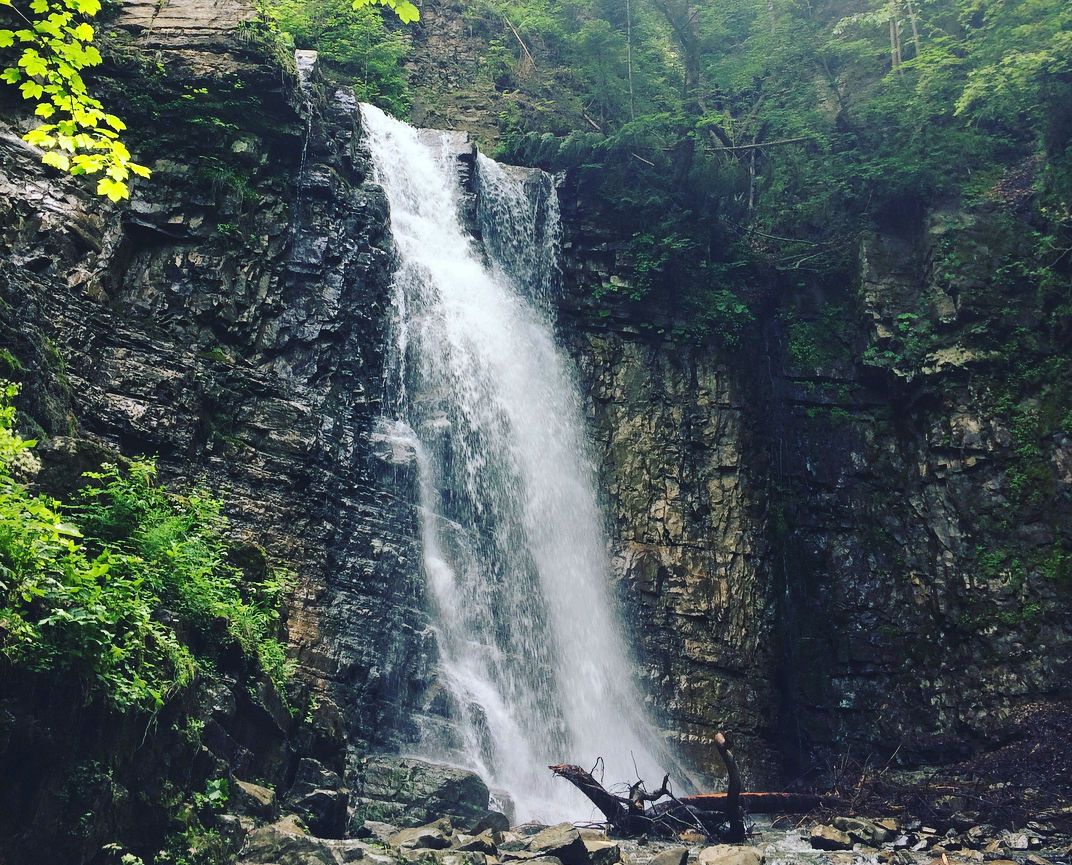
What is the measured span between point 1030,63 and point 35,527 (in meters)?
17.8

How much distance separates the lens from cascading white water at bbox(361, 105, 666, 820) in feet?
39.3

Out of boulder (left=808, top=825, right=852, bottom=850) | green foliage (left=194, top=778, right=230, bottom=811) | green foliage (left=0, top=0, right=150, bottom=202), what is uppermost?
green foliage (left=0, top=0, right=150, bottom=202)

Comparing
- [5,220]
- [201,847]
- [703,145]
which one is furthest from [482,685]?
[703,145]

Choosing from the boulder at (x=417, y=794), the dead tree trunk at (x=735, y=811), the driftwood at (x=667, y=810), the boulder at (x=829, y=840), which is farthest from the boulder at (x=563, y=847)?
the boulder at (x=829, y=840)

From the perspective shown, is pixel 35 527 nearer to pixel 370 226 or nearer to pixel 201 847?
pixel 201 847

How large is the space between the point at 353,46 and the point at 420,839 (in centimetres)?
1781

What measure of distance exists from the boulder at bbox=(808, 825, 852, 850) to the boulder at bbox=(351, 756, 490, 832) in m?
3.95

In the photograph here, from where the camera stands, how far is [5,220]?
32.9 feet

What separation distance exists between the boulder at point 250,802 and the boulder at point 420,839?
4.71 ft

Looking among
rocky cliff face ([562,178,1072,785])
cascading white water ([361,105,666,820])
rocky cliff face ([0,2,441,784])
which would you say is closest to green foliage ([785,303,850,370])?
rocky cliff face ([562,178,1072,785])

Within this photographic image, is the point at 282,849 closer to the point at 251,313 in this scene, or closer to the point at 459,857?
the point at 459,857

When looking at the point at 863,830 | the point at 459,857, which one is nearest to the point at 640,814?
the point at 863,830

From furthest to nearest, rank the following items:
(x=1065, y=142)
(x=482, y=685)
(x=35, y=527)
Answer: (x=1065, y=142) < (x=482, y=685) < (x=35, y=527)

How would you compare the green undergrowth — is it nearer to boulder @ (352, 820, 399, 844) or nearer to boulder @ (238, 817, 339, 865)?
boulder @ (238, 817, 339, 865)
